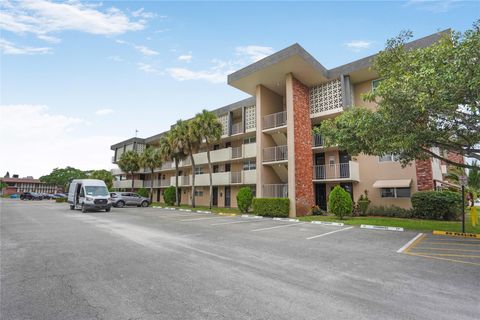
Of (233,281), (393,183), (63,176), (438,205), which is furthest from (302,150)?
(63,176)

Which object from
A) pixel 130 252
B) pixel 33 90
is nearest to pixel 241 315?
pixel 130 252

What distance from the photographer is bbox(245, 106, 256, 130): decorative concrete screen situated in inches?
1014

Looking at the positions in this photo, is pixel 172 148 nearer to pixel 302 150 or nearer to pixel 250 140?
pixel 250 140

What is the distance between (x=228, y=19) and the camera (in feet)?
42.8

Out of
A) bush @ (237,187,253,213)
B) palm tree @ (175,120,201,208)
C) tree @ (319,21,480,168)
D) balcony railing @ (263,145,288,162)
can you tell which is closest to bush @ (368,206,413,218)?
tree @ (319,21,480,168)

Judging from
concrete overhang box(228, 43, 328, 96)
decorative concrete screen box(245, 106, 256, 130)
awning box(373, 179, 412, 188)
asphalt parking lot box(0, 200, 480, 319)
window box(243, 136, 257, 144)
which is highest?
concrete overhang box(228, 43, 328, 96)

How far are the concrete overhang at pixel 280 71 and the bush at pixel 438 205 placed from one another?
11.2 m

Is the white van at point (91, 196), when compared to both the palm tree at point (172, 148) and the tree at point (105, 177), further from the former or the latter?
the tree at point (105, 177)

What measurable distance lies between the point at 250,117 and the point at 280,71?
22.0ft

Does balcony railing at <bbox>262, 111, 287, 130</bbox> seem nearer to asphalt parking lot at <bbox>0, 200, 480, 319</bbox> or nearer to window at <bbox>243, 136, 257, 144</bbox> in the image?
window at <bbox>243, 136, 257, 144</bbox>

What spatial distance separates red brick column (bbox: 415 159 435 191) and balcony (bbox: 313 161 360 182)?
3.94 metres

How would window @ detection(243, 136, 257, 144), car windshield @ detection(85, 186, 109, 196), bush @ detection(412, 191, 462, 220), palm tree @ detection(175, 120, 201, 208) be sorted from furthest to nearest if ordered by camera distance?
window @ detection(243, 136, 257, 144)
palm tree @ detection(175, 120, 201, 208)
car windshield @ detection(85, 186, 109, 196)
bush @ detection(412, 191, 462, 220)

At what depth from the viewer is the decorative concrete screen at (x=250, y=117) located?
25.8m

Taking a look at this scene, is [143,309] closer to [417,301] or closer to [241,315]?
[241,315]
